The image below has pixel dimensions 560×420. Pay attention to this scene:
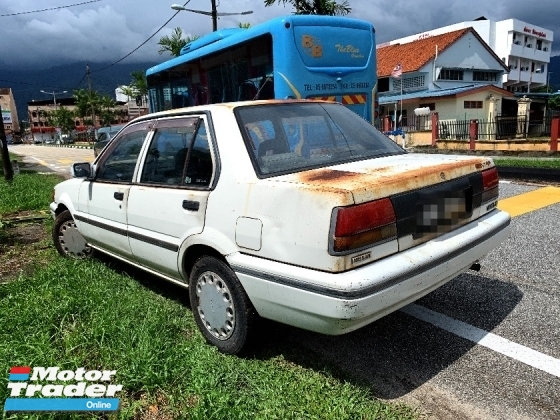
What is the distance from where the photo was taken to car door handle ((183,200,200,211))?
2986mm

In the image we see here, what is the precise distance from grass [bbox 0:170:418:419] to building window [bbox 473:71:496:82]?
1713 inches

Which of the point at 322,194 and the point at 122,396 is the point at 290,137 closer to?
the point at 322,194

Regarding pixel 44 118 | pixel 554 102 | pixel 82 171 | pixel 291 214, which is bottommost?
pixel 291 214

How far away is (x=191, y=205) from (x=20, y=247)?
3947mm

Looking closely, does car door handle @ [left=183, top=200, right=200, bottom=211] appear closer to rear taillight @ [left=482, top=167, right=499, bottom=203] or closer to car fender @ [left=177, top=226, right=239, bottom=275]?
car fender @ [left=177, top=226, right=239, bottom=275]

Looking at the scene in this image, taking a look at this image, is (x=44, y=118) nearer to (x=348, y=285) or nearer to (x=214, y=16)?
(x=214, y=16)

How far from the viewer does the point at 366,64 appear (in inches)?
349

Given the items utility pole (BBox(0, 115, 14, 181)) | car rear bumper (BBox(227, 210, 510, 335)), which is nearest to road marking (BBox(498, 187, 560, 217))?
car rear bumper (BBox(227, 210, 510, 335))

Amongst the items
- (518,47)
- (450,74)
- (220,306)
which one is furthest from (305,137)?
(518,47)

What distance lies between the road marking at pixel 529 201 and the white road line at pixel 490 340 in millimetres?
3585

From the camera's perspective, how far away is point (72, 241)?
16.4 ft

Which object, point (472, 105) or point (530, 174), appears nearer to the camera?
point (530, 174)

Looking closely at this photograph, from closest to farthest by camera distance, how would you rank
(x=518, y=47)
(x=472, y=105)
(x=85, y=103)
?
(x=472, y=105)
(x=518, y=47)
(x=85, y=103)

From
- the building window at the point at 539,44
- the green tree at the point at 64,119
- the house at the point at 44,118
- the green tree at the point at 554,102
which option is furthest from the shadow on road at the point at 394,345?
the house at the point at 44,118
